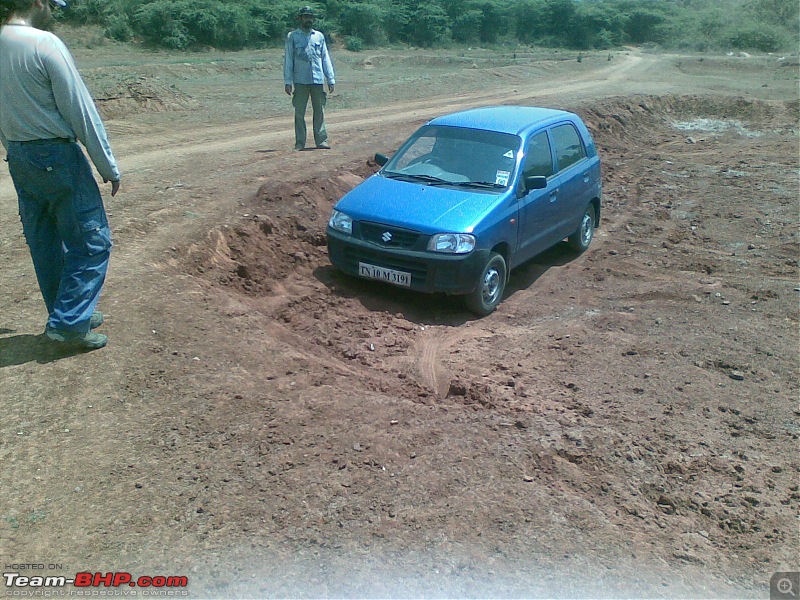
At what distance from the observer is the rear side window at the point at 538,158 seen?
322 inches

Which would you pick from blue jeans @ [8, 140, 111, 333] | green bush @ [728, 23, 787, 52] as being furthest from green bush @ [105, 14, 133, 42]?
green bush @ [728, 23, 787, 52]

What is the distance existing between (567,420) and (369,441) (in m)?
1.47

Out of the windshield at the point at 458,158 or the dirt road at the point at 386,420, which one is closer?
the dirt road at the point at 386,420

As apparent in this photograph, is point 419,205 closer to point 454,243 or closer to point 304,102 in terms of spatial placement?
point 454,243

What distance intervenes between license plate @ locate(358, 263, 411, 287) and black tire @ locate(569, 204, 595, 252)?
132 inches

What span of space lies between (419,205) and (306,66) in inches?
237

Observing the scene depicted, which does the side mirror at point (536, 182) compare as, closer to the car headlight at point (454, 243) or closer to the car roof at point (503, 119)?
the car roof at point (503, 119)

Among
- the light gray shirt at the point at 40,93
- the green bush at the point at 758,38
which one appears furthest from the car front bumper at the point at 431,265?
the green bush at the point at 758,38

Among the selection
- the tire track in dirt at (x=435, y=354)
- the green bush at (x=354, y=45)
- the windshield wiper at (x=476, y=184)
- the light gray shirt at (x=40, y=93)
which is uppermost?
the light gray shirt at (x=40, y=93)

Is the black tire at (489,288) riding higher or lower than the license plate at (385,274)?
lower

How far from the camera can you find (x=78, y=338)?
5141 millimetres

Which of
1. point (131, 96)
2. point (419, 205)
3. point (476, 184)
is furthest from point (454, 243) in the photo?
point (131, 96)

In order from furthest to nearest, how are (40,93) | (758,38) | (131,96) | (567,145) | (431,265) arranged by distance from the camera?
(758,38)
(131,96)
(567,145)
(431,265)
(40,93)

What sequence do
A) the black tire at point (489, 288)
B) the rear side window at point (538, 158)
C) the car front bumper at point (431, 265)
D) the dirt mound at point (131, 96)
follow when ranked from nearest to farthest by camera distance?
the car front bumper at point (431, 265) → the black tire at point (489, 288) → the rear side window at point (538, 158) → the dirt mound at point (131, 96)
